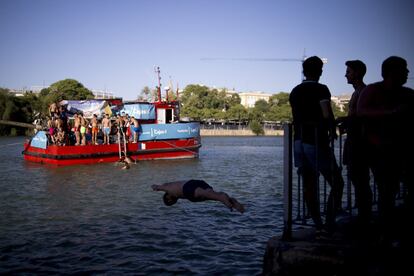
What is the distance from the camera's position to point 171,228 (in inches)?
354

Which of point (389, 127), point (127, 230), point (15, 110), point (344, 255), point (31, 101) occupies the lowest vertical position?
point (127, 230)

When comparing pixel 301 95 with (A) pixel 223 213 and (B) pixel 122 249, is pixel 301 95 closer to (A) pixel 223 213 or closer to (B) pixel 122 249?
(B) pixel 122 249

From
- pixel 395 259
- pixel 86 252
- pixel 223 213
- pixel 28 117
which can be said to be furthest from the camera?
pixel 28 117

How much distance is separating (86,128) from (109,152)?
85.5 inches

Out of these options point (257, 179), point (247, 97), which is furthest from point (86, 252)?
point (247, 97)

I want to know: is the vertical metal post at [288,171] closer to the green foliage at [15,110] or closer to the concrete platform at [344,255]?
the concrete platform at [344,255]

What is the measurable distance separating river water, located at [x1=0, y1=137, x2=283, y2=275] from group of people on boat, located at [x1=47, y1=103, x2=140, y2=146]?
25.0ft

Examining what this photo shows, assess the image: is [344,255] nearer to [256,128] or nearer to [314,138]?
[314,138]

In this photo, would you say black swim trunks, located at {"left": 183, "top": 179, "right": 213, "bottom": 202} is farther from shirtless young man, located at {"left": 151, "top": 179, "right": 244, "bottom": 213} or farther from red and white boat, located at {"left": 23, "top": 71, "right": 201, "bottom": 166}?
red and white boat, located at {"left": 23, "top": 71, "right": 201, "bottom": 166}

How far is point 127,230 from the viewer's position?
8812mm

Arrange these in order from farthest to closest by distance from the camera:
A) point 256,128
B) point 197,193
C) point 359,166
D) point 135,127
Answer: point 256,128
point 135,127
point 197,193
point 359,166

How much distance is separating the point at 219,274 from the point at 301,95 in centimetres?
320

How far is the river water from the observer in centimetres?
660

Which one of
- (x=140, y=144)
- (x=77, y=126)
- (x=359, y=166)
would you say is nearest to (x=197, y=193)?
(x=359, y=166)
